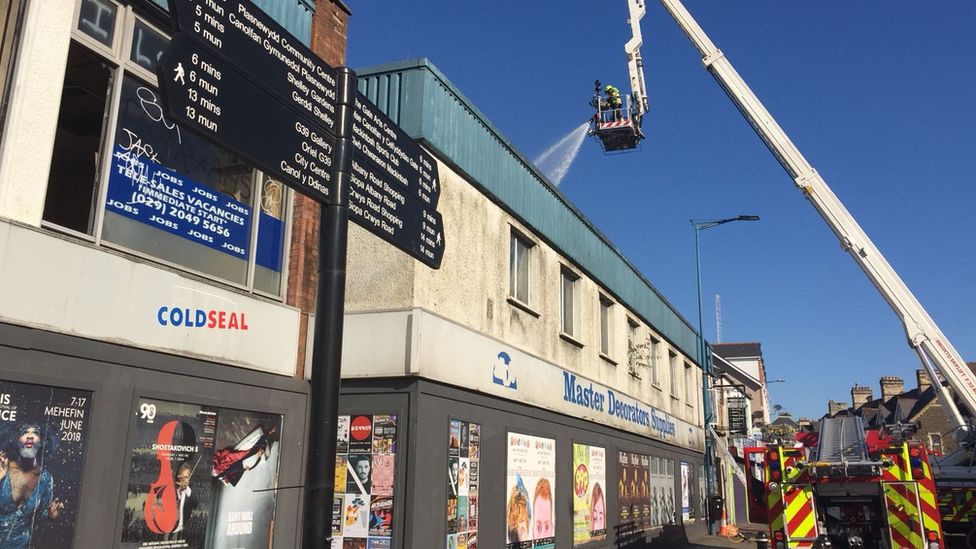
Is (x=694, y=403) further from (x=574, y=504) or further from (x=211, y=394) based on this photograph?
(x=211, y=394)

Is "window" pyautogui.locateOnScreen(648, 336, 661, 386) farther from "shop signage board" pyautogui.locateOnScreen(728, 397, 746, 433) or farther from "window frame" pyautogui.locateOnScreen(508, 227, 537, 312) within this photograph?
"shop signage board" pyautogui.locateOnScreen(728, 397, 746, 433)

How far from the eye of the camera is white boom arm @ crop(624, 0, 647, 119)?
23891 mm

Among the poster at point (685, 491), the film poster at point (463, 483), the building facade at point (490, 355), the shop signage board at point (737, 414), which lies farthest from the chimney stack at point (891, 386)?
the film poster at point (463, 483)

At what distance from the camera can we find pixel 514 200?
43.5 feet

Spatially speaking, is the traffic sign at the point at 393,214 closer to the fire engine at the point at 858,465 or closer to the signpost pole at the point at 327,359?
the signpost pole at the point at 327,359

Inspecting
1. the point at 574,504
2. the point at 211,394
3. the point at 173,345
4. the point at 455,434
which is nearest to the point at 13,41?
the point at 173,345

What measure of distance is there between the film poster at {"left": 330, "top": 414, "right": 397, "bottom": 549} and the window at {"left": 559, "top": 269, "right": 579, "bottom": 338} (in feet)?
21.0

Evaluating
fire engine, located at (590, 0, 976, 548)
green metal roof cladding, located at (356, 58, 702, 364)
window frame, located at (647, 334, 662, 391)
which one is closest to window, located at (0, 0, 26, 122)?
green metal roof cladding, located at (356, 58, 702, 364)

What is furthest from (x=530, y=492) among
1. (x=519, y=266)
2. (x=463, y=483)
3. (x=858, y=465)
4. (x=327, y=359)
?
(x=327, y=359)

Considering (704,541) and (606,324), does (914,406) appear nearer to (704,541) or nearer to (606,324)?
(704,541)

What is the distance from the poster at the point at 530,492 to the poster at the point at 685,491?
1253 cm

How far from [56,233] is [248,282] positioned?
2.52 metres

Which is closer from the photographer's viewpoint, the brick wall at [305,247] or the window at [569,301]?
the brick wall at [305,247]

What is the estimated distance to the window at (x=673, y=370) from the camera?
84.1 ft
